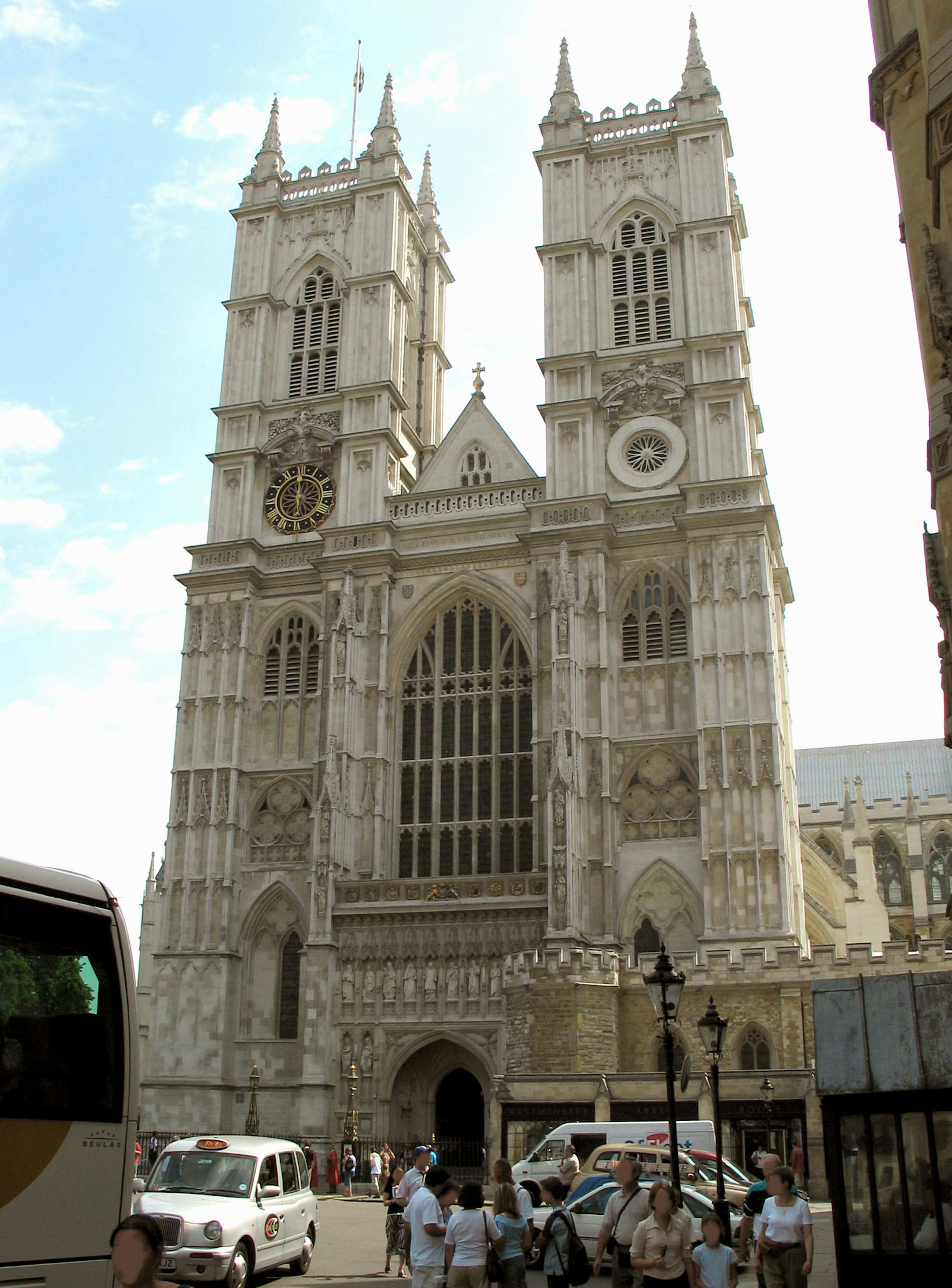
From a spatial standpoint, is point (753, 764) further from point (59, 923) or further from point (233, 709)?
point (59, 923)

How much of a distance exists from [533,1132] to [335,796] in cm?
1175

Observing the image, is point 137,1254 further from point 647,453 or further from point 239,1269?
point 647,453

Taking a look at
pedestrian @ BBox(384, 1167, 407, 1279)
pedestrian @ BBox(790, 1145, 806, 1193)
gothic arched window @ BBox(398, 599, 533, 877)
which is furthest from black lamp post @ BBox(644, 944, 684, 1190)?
gothic arched window @ BBox(398, 599, 533, 877)

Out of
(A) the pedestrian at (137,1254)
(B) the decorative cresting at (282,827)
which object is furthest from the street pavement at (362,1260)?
(B) the decorative cresting at (282,827)

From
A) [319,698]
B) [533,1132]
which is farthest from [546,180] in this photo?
[533,1132]

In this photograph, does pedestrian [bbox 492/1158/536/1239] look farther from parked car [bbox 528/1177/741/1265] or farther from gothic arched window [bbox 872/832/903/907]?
gothic arched window [bbox 872/832/903/907]

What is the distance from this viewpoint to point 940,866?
5362 cm

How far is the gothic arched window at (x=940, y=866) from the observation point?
52875 millimetres

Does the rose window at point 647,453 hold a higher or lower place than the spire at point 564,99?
lower

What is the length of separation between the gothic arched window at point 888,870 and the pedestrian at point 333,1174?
31935 mm

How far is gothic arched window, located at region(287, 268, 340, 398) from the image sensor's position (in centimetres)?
4066

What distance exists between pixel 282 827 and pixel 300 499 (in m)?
10.3

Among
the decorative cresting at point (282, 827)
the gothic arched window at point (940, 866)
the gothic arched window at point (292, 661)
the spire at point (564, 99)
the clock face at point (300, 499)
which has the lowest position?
the decorative cresting at point (282, 827)

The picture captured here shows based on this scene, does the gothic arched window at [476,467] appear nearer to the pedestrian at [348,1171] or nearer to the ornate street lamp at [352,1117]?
the ornate street lamp at [352,1117]
